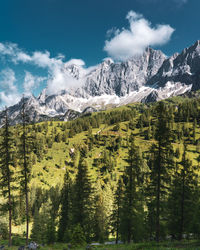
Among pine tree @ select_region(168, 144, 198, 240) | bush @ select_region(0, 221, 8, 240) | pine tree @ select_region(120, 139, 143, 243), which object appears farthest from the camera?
bush @ select_region(0, 221, 8, 240)

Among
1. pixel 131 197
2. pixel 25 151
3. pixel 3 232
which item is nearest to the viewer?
pixel 25 151

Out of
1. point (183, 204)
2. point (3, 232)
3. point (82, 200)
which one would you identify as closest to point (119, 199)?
point (82, 200)

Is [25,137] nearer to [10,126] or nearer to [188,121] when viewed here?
[10,126]

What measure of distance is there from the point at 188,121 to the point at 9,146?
175m

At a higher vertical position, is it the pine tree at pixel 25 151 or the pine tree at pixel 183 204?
the pine tree at pixel 25 151

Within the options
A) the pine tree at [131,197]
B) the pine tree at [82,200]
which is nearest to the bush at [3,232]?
the pine tree at [82,200]

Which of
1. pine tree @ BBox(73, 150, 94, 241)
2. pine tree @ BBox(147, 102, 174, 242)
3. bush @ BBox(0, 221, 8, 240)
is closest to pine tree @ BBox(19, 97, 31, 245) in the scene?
pine tree @ BBox(73, 150, 94, 241)

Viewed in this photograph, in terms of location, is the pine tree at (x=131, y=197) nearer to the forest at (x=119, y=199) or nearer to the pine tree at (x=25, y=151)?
the forest at (x=119, y=199)

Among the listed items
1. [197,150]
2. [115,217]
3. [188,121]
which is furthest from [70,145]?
[115,217]

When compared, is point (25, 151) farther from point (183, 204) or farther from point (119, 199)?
point (183, 204)

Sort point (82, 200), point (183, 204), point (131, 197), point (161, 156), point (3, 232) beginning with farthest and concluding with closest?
1. point (3, 232)
2. point (82, 200)
3. point (131, 197)
4. point (183, 204)
5. point (161, 156)

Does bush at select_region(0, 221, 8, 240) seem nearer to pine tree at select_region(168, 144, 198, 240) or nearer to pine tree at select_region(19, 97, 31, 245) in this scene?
pine tree at select_region(19, 97, 31, 245)

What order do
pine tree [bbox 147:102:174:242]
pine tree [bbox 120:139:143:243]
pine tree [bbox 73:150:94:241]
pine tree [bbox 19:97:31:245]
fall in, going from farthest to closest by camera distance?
pine tree [bbox 73:150:94:241]
pine tree [bbox 120:139:143:243]
pine tree [bbox 19:97:31:245]
pine tree [bbox 147:102:174:242]

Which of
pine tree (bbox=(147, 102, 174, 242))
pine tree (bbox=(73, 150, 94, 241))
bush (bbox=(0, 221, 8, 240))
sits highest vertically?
pine tree (bbox=(147, 102, 174, 242))
